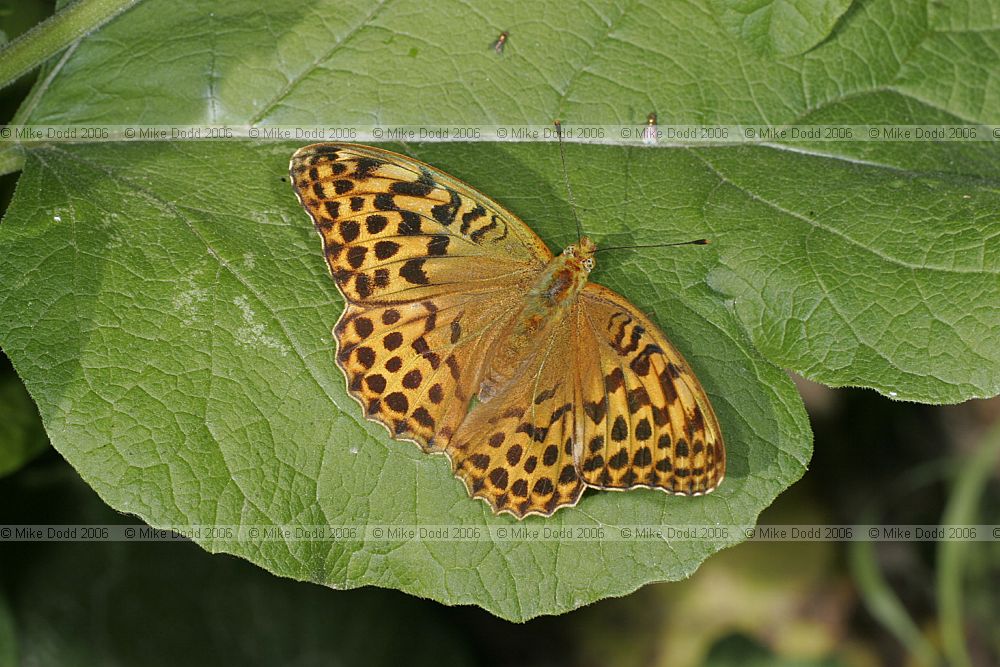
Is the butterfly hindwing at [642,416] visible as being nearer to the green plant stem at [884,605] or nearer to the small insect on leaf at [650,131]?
the small insect on leaf at [650,131]

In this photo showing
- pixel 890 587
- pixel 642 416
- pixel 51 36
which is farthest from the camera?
pixel 890 587

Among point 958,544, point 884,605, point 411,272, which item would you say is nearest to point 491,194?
point 411,272

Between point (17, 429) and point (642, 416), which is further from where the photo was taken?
point (17, 429)

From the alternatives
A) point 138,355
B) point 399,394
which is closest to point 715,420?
point 399,394

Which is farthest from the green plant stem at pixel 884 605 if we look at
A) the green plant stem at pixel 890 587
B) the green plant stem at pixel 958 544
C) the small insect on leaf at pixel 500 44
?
the small insect on leaf at pixel 500 44

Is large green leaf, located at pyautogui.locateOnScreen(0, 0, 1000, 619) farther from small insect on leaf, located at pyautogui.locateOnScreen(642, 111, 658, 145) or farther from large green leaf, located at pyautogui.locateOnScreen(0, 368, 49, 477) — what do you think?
large green leaf, located at pyautogui.locateOnScreen(0, 368, 49, 477)

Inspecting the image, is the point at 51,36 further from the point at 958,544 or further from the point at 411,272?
the point at 958,544

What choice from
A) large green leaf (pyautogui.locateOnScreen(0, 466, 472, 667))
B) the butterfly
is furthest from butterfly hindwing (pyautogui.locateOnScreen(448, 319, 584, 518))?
large green leaf (pyautogui.locateOnScreen(0, 466, 472, 667))
